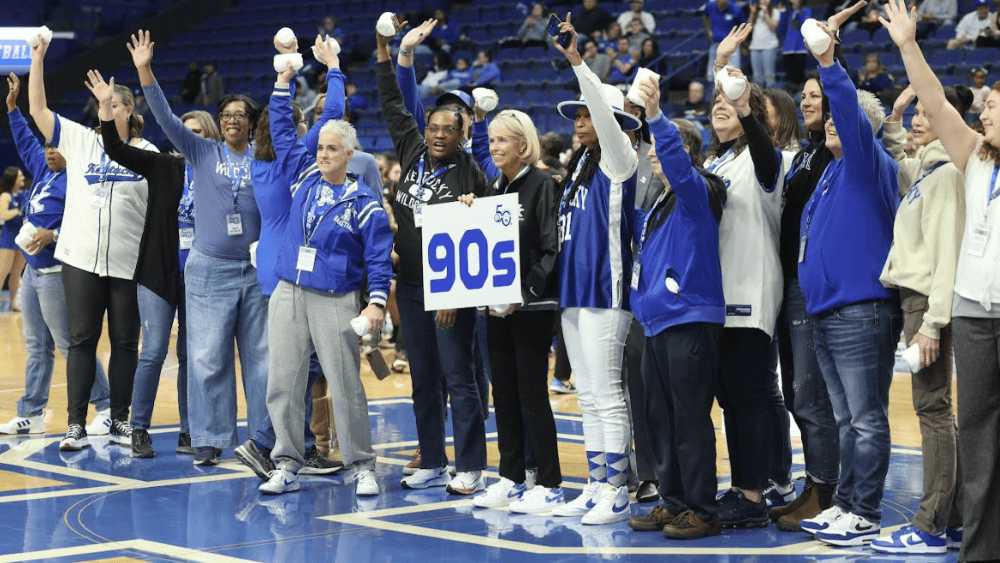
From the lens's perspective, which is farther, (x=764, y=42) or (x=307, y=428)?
(x=764, y=42)

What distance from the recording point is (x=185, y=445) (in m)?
7.77

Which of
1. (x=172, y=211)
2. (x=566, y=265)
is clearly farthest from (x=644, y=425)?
(x=172, y=211)

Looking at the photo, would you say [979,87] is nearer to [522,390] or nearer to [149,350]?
[522,390]

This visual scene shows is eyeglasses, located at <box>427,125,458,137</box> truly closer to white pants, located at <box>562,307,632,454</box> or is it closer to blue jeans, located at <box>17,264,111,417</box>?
white pants, located at <box>562,307,632,454</box>

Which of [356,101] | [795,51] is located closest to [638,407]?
[795,51]

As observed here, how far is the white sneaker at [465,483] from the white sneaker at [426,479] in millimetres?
185

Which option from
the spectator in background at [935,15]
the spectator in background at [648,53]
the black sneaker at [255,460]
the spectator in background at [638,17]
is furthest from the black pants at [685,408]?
the spectator in background at [638,17]

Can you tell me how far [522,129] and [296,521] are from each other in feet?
6.86

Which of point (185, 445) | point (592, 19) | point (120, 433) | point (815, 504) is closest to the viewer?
point (815, 504)

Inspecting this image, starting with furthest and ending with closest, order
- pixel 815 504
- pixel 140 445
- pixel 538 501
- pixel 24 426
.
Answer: pixel 24 426, pixel 140 445, pixel 538 501, pixel 815 504

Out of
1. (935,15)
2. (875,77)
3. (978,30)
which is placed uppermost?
(935,15)

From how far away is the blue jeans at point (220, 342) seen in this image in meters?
7.26

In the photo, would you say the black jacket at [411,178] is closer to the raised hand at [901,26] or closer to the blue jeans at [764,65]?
the raised hand at [901,26]

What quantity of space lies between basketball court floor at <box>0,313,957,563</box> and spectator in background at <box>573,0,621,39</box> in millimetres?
11841
